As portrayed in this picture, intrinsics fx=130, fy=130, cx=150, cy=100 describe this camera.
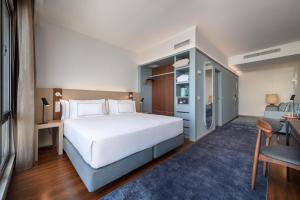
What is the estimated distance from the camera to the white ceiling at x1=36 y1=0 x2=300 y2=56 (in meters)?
2.34

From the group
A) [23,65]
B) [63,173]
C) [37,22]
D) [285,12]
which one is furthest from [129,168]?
[285,12]

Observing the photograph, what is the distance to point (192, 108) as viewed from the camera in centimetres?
319

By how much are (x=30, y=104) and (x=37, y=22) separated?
194 cm

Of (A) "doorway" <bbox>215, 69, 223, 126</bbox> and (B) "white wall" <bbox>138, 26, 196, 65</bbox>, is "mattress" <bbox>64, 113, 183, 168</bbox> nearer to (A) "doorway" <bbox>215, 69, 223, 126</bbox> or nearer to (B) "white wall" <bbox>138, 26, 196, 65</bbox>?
(B) "white wall" <bbox>138, 26, 196, 65</bbox>

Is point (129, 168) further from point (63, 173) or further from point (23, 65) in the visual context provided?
point (23, 65)

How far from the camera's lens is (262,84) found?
639 centimetres

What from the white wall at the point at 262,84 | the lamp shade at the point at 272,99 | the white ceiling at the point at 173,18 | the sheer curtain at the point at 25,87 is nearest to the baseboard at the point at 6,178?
the sheer curtain at the point at 25,87

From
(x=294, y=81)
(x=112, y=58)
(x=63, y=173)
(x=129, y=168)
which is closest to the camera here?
(x=129, y=168)

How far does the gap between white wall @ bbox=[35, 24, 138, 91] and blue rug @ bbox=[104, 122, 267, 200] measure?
274 centimetres

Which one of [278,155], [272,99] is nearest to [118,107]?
[278,155]

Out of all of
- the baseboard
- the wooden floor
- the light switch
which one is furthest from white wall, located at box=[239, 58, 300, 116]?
the baseboard

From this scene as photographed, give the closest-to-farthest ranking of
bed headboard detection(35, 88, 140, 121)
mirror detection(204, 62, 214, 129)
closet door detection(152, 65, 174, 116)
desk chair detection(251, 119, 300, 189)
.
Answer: desk chair detection(251, 119, 300, 189)
bed headboard detection(35, 88, 140, 121)
mirror detection(204, 62, 214, 129)
closet door detection(152, 65, 174, 116)

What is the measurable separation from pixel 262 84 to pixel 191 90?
18.2 ft

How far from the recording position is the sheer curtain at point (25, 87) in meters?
1.82
